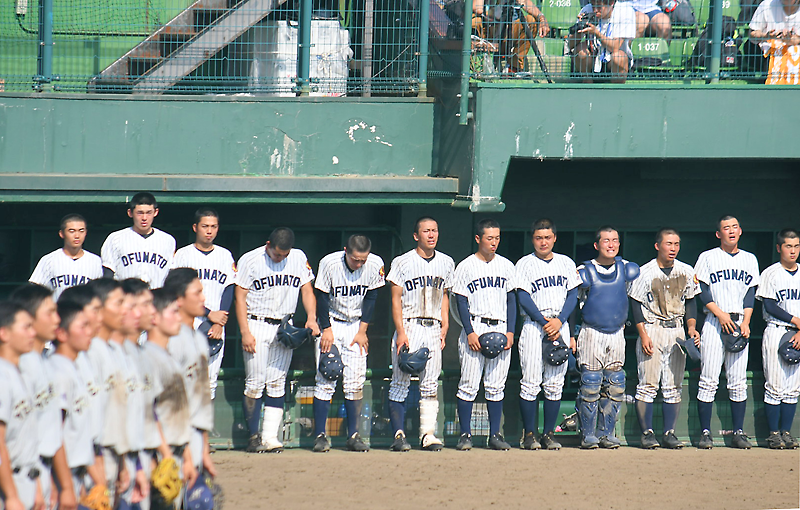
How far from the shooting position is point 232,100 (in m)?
8.21

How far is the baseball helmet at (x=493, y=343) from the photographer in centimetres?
777

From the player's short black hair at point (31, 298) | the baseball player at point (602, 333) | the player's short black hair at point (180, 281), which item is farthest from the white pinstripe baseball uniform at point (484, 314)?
the player's short black hair at point (31, 298)

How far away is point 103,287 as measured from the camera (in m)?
5.00

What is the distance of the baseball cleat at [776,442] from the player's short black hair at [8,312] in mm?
6331

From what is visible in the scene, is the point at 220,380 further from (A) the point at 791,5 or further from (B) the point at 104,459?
(A) the point at 791,5

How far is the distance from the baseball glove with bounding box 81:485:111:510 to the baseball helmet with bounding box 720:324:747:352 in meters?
5.40

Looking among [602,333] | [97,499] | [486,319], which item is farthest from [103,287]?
[602,333]

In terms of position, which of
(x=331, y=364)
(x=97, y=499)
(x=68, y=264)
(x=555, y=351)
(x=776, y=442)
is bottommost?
(x=776, y=442)

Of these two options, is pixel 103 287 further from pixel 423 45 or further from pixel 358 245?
pixel 423 45

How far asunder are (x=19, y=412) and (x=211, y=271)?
3.34 meters

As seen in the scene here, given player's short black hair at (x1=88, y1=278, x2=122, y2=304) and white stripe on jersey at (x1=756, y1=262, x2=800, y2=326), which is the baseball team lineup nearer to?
white stripe on jersey at (x1=756, y1=262, x2=800, y2=326)

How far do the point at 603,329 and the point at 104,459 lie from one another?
14.7 feet

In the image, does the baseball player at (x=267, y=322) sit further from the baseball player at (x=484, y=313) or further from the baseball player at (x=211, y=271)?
the baseball player at (x=484, y=313)

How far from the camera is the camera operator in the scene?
8.13m
